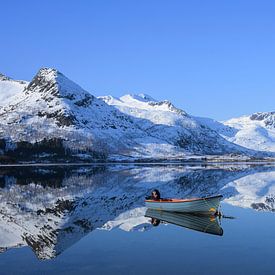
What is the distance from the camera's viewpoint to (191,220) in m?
58.8

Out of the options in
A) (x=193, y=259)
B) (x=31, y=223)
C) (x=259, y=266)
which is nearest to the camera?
(x=259, y=266)

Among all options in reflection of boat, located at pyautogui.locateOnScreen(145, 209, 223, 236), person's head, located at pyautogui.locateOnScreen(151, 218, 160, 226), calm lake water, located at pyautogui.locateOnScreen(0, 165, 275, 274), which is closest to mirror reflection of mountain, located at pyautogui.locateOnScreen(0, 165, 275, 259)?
calm lake water, located at pyautogui.locateOnScreen(0, 165, 275, 274)

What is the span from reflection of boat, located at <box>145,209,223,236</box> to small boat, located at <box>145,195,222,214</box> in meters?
0.62

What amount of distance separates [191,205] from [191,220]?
2.62 metres

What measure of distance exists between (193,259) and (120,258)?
5.29 meters

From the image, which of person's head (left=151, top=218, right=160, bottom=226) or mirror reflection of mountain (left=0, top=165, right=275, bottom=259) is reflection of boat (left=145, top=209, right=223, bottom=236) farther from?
mirror reflection of mountain (left=0, top=165, right=275, bottom=259)

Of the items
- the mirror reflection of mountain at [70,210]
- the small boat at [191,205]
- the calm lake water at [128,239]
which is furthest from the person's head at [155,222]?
the small boat at [191,205]

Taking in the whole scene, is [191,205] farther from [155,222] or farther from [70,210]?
[70,210]

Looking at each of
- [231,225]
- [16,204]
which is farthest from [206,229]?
[16,204]

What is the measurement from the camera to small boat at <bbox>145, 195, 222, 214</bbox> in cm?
5928

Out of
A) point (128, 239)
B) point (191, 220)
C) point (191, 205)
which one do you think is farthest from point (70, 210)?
point (128, 239)

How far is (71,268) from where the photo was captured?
117 feet

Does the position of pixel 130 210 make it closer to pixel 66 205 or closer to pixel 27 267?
pixel 66 205

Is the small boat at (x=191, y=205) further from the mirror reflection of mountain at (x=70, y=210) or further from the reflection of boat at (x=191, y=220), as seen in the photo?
the mirror reflection of mountain at (x=70, y=210)
